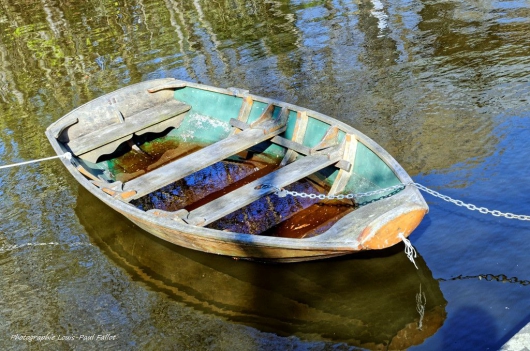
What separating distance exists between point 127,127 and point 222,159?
7.93ft

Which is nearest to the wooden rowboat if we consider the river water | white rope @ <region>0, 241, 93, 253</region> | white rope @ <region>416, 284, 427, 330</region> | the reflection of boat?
the reflection of boat

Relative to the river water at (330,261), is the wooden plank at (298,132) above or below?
above

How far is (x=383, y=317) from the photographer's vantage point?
21.0 feet

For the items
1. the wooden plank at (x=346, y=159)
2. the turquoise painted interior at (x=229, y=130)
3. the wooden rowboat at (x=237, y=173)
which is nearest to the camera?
the wooden rowboat at (x=237, y=173)

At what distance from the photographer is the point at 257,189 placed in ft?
→ 24.5

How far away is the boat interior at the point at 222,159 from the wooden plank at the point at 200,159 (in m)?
0.01

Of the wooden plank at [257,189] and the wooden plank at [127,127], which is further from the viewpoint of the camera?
the wooden plank at [127,127]

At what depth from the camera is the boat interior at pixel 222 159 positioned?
7.63m

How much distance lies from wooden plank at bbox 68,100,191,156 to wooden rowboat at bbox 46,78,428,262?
20 millimetres

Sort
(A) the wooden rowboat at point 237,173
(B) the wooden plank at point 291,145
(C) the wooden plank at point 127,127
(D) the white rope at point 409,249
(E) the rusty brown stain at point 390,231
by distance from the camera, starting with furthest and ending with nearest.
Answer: (C) the wooden plank at point 127,127 → (B) the wooden plank at point 291,145 → (A) the wooden rowboat at point 237,173 → (D) the white rope at point 409,249 → (E) the rusty brown stain at point 390,231

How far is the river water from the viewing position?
648cm

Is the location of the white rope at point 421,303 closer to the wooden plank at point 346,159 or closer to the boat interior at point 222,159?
the boat interior at point 222,159

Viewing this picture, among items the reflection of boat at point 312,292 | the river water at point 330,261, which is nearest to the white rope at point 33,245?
the river water at point 330,261

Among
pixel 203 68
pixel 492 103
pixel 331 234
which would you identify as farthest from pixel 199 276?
pixel 203 68
